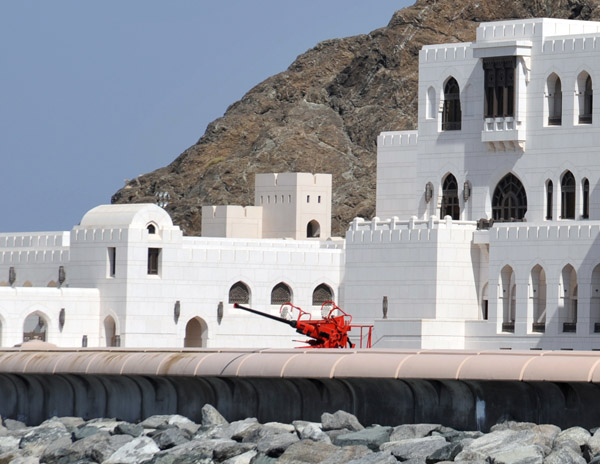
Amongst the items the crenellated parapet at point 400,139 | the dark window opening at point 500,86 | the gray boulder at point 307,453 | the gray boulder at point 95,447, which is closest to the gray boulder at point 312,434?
the gray boulder at point 307,453

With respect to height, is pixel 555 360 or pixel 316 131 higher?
pixel 316 131

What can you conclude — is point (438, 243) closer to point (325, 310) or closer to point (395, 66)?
point (325, 310)

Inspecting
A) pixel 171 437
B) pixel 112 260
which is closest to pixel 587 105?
pixel 112 260

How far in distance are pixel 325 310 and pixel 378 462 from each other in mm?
44704

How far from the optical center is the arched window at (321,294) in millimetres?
84750

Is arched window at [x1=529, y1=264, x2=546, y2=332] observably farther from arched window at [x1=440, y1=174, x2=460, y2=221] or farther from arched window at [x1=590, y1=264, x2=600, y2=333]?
arched window at [x1=440, y1=174, x2=460, y2=221]

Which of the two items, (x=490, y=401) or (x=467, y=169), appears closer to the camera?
(x=490, y=401)

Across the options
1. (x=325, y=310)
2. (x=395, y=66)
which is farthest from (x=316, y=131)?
(x=325, y=310)

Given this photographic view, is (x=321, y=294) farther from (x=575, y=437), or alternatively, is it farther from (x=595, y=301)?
(x=575, y=437)

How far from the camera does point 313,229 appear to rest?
9875 cm

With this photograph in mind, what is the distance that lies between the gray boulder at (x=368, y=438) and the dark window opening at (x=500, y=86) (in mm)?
37971

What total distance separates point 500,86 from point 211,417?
3609 cm

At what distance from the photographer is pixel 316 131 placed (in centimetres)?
13262

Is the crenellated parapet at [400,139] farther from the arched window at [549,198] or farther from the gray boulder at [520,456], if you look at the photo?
the gray boulder at [520,456]
